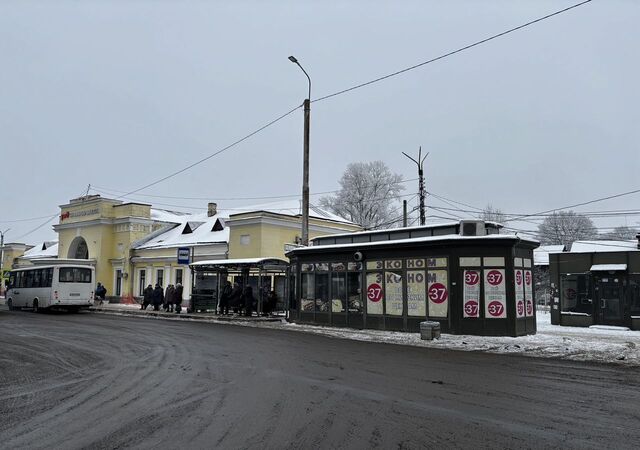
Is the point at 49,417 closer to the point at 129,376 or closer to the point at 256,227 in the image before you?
the point at 129,376

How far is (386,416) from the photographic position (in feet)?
23.4

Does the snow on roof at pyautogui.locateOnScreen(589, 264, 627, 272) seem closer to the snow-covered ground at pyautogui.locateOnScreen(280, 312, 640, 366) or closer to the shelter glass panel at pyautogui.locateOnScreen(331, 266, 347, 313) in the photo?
the snow-covered ground at pyautogui.locateOnScreen(280, 312, 640, 366)

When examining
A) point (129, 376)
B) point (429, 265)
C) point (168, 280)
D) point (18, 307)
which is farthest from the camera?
point (168, 280)

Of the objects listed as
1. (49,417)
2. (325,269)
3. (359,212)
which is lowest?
(49,417)

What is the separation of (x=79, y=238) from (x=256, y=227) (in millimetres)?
24835

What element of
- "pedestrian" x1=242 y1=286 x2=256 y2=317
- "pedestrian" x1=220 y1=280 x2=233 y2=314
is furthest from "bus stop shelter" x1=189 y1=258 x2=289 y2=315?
"pedestrian" x1=220 y1=280 x2=233 y2=314

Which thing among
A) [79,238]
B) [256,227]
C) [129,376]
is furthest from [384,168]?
[129,376]

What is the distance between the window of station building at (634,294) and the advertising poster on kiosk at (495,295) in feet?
27.0

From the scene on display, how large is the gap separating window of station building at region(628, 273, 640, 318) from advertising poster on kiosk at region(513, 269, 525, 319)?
7122 mm

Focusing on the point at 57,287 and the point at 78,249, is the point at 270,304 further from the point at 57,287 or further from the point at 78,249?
the point at 78,249

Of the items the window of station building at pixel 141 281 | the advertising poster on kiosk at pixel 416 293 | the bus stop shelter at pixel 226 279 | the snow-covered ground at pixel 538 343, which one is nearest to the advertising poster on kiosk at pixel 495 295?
the snow-covered ground at pixel 538 343

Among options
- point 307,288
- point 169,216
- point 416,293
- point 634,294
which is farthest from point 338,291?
point 169,216

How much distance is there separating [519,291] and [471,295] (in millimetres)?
1670

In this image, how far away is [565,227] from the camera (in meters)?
79.2
